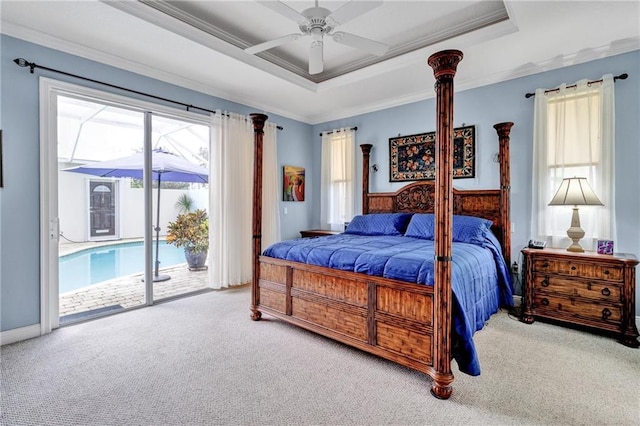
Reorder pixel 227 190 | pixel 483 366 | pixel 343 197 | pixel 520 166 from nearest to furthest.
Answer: pixel 483 366
pixel 520 166
pixel 227 190
pixel 343 197

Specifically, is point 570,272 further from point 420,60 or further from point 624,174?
point 420,60

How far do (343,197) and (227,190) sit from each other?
1986 mm

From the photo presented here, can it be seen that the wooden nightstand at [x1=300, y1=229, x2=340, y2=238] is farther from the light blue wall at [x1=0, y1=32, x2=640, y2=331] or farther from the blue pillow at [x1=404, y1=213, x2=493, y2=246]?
the light blue wall at [x1=0, y1=32, x2=640, y2=331]

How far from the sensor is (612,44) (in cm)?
305

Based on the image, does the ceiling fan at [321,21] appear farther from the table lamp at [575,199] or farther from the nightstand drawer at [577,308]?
the nightstand drawer at [577,308]

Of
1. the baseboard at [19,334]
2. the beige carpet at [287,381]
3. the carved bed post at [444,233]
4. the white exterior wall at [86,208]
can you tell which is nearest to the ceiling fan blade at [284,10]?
the carved bed post at [444,233]

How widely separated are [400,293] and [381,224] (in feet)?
6.69

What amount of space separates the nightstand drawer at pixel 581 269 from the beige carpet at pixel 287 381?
55 centimetres

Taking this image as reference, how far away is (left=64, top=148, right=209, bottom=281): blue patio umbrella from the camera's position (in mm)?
3879

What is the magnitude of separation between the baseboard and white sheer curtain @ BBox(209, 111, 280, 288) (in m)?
1.88

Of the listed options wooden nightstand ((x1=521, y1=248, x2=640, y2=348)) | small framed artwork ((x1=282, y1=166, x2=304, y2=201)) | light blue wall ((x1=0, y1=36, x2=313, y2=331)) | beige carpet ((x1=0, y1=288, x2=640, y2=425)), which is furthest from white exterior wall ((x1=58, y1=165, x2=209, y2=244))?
wooden nightstand ((x1=521, y1=248, x2=640, y2=348))

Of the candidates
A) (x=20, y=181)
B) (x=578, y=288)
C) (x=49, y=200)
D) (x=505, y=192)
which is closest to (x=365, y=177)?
(x=505, y=192)

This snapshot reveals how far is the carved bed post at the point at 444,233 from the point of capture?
1.92m

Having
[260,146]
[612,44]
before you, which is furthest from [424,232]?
[612,44]
